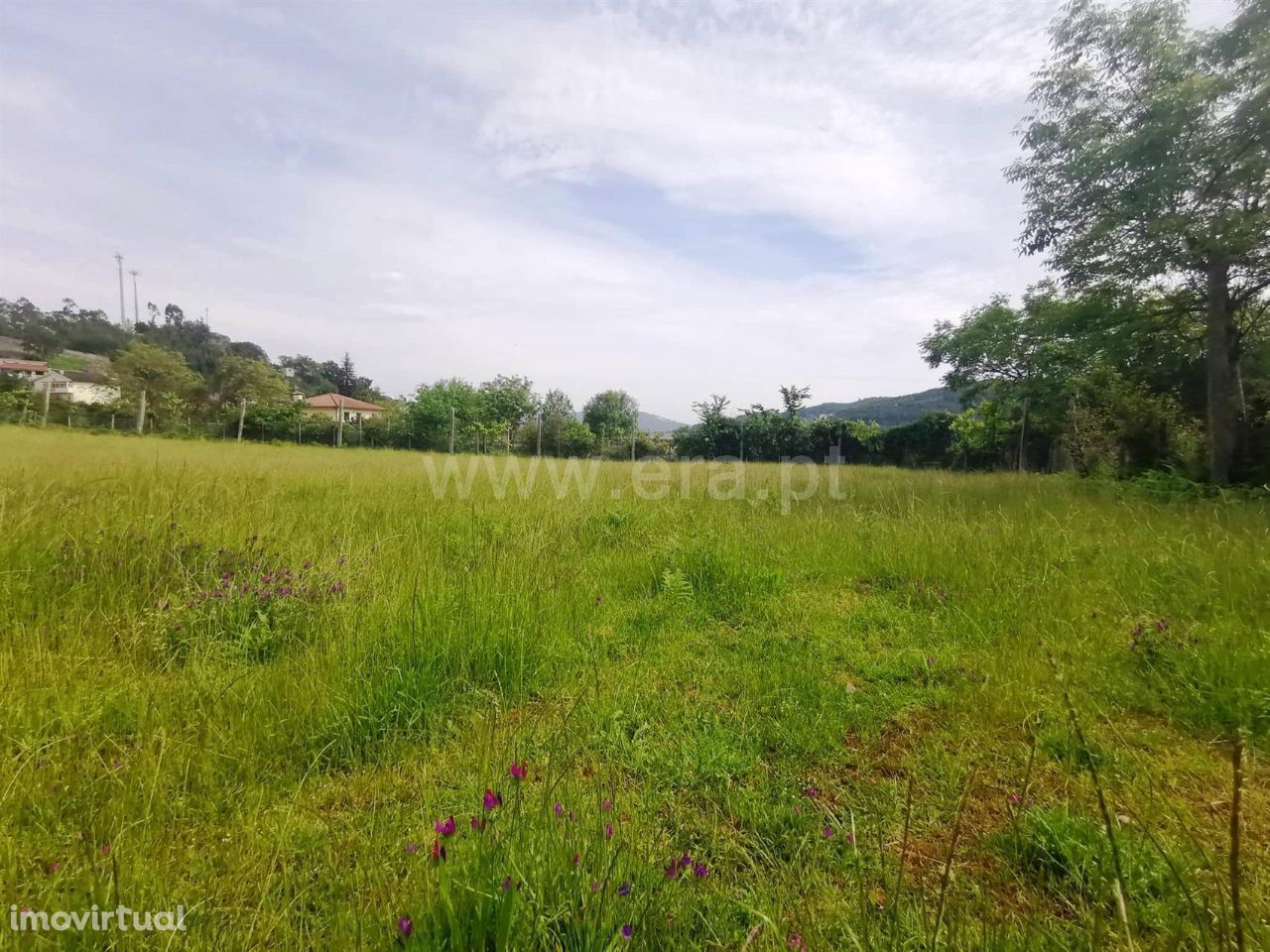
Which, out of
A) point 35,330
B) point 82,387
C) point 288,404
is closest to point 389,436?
point 288,404

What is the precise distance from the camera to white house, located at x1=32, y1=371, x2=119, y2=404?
22.0m

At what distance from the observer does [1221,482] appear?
270 inches

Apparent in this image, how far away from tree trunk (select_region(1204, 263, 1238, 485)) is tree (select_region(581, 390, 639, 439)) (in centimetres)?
2783

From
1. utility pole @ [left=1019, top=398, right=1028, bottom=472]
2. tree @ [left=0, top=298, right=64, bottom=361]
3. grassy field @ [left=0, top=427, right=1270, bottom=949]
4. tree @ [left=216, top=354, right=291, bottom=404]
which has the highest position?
tree @ [left=0, top=298, right=64, bottom=361]

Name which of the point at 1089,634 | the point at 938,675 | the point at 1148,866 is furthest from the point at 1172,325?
the point at 1148,866

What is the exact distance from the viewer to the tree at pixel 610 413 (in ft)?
116

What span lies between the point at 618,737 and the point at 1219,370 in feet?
34.1

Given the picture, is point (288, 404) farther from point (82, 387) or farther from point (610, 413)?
point (610, 413)

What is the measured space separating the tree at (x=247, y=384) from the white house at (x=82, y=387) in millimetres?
5905

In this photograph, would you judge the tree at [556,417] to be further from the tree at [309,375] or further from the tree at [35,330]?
the tree at [309,375]

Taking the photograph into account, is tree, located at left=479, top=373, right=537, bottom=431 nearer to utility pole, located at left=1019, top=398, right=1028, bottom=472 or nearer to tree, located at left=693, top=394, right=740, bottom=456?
tree, located at left=693, top=394, right=740, bottom=456

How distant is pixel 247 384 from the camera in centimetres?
3027

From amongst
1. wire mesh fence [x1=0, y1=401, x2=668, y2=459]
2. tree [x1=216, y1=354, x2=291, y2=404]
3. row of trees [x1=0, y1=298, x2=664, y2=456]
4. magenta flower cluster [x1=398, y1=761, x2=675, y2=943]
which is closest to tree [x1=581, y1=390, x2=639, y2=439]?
row of trees [x1=0, y1=298, x2=664, y2=456]

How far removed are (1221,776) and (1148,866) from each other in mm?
741
